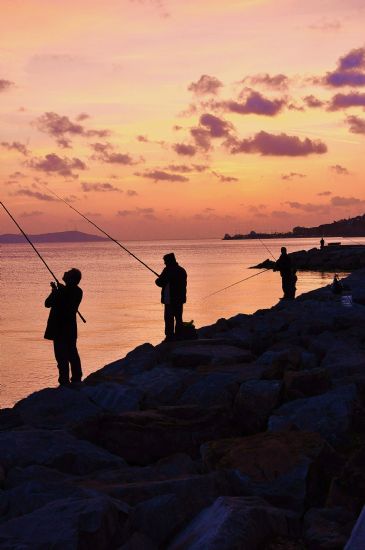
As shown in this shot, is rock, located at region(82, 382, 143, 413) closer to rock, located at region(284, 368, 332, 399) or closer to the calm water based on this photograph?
rock, located at region(284, 368, 332, 399)

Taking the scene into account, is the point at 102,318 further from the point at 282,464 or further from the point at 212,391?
the point at 282,464

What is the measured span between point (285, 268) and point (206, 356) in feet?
35.1

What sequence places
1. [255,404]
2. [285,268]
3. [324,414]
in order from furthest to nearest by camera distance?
[285,268], [255,404], [324,414]

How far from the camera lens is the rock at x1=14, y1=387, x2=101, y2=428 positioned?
6746 mm

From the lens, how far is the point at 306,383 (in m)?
6.77

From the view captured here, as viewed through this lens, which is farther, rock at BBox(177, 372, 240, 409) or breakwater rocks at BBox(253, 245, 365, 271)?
breakwater rocks at BBox(253, 245, 365, 271)

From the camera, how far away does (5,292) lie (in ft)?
147

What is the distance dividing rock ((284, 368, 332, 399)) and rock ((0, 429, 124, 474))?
178cm

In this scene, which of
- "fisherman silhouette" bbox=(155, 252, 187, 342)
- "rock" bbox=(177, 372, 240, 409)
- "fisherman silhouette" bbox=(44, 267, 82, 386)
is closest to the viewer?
"rock" bbox=(177, 372, 240, 409)

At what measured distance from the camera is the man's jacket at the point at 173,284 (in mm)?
10961

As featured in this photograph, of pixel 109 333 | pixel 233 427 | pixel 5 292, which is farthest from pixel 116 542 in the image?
pixel 5 292

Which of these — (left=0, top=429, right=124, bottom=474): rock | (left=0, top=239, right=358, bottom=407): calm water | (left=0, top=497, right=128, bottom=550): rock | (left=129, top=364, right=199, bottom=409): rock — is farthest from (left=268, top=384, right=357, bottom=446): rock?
(left=0, top=239, right=358, bottom=407): calm water

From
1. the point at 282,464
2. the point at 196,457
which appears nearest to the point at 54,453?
the point at 196,457

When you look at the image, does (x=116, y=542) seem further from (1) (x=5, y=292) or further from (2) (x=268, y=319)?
(1) (x=5, y=292)
